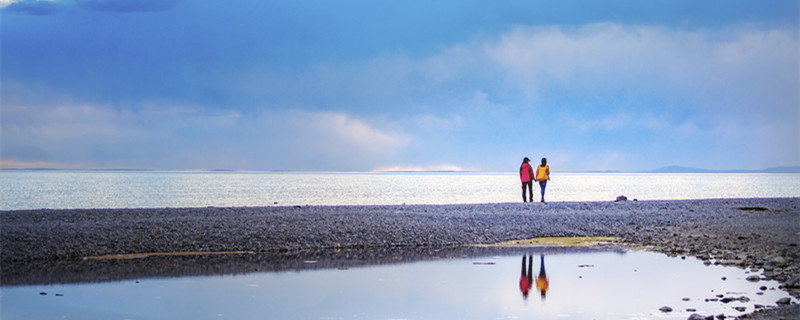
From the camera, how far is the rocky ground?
15625 mm

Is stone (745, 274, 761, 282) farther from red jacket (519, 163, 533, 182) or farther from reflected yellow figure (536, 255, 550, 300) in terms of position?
red jacket (519, 163, 533, 182)

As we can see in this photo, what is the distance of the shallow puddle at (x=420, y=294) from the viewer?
9414 mm

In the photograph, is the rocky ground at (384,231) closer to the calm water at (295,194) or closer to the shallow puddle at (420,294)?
the shallow puddle at (420,294)

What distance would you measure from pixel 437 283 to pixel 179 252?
7497 mm

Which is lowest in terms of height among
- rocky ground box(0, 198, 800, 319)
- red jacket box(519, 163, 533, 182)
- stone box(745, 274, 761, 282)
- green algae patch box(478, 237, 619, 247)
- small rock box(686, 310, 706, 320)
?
stone box(745, 274, 761, 282)

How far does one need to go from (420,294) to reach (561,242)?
913 cm

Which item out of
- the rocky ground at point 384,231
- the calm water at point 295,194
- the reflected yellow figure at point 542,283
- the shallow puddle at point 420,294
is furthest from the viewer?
the calm water at point 295,194

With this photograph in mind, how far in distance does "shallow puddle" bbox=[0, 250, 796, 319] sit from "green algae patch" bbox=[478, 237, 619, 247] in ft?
13.0

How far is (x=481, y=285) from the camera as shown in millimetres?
11742

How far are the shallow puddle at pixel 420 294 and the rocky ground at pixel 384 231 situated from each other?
1904mm

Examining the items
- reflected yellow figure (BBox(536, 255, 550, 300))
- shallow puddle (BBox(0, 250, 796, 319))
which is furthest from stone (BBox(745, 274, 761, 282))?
reflected yellow figure (BBox(536, 255, 550, 300))

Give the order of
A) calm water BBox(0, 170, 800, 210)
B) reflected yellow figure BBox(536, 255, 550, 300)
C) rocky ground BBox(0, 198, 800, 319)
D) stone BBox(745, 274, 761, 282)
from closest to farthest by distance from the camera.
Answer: reflected yellow figure BBox(536, 255, 550, 300), stone BBox(745, 274, 761, 282), rocky ground BBox(0, 198, 800, 319), calm water BBox(0, 170, 800, 210)

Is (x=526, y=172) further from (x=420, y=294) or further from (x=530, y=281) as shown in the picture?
(x=420, y=294)

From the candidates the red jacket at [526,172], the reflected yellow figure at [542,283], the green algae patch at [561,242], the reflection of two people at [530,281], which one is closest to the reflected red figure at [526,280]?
the reflection of two people at [530,281]
